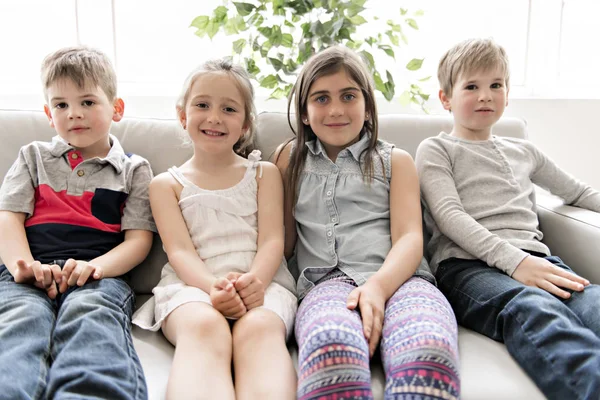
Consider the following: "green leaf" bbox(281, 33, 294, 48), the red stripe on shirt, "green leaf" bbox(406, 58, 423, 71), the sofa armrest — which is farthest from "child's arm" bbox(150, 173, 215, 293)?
"green leaf" bbox(406, 58, 423, 71)

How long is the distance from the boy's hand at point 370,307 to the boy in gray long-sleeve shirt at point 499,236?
25 cm

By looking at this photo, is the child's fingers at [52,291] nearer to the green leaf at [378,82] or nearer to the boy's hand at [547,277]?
the boy's hand at [547,277]

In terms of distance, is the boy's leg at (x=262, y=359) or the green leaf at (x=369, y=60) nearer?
the boy's leg at (x=262, y=359)

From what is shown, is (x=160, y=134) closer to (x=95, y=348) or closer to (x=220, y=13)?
(x=220, y=13)

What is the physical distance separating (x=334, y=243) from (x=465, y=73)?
633 mm

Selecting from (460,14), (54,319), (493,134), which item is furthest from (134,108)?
(460,14)

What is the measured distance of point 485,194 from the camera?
58.2 inches

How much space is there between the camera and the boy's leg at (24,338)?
35.2 inches

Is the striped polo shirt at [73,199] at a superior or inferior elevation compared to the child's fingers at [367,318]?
superior

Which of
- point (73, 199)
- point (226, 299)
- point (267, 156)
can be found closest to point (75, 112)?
point (73, 199)

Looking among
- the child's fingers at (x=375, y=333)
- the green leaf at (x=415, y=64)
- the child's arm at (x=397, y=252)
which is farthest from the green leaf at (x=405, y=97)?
the child's fingers at (x=375, y=333)

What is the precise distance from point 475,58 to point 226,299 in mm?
965

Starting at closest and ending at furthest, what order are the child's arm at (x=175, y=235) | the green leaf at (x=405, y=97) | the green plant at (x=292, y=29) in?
the child's arm at (x=175, y=235) < the green plant at (x=292, y=29) < the green leaf at (x=405, y=97)

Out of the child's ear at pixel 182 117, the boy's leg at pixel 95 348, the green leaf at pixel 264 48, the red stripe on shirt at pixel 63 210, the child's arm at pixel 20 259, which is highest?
the green leaf at pixel 264 48
